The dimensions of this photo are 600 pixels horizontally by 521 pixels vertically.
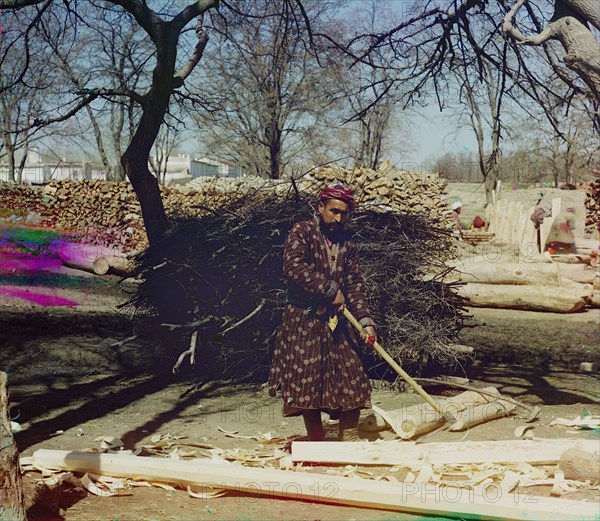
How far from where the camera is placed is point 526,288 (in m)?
10.1

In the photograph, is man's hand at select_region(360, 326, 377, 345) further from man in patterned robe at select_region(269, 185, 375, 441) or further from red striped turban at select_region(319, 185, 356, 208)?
red striped turban at select_region(319, 185, 356, 208)

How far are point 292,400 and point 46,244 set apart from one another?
7.92 m

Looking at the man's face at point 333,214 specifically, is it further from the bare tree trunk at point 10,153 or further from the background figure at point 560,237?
the background figure at point 560,237

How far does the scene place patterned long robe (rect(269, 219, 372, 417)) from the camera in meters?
4.34

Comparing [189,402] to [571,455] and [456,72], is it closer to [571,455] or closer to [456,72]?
[571,455]

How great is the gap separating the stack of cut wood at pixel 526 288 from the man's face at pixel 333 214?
602cm

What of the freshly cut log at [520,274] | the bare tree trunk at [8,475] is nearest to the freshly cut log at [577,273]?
the freshly cut log at [520,274]

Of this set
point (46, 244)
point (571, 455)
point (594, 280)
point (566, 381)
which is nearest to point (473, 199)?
point (594, 280)

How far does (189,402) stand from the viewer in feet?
18.4

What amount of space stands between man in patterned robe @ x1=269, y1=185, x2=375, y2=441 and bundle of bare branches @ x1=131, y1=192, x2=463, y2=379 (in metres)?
1.30

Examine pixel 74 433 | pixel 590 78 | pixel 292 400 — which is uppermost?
pixel 590 78

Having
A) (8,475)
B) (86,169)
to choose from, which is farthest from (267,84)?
(86,169)

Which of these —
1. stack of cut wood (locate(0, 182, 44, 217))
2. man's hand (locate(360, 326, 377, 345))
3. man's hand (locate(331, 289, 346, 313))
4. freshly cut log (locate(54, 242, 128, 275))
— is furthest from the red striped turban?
stack of cut wood (locate(0, 182, 44, 217))

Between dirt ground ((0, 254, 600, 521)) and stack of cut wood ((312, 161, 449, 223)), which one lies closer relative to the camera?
dirt ground ((0, 254, 600, 521))
